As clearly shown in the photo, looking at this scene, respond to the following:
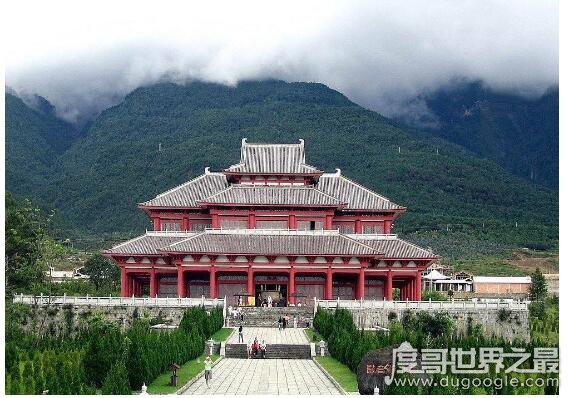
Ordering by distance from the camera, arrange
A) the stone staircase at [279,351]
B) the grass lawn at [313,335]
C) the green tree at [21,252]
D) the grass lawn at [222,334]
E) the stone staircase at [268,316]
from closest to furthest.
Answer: the stone staircase at [279,351]
the grass lawn at [313,335]
the grass lawn at [222,334]
the stone staircase at [268,316]
the green tree at [21,252]

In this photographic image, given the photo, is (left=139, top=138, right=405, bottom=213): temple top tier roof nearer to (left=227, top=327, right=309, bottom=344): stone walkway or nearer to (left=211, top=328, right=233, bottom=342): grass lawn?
(left=227, top=327, right=309, bottom=344): stone walkway

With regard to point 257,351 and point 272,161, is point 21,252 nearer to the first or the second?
point 272,161

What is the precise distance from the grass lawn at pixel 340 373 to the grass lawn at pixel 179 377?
4.40 meters

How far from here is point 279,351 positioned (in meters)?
34.0

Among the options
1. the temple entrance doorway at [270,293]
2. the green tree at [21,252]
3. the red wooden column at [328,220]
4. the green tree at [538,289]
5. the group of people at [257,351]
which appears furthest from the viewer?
the green tree at [538,289]

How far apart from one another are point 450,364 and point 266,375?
25.3ft

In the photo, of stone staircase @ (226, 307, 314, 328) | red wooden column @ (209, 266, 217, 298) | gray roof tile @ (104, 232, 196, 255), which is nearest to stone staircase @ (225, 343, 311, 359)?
stone staircase @ (226, 307, 314, 328)

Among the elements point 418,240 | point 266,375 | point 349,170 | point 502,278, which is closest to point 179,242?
point 266,375

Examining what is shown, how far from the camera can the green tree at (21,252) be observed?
5266 centimetres

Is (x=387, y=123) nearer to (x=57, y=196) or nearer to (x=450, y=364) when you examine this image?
(x=57, y=196)

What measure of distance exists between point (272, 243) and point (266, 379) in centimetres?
2169

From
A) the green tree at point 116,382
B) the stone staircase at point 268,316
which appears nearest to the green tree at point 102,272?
the stone staircase at point 268,316

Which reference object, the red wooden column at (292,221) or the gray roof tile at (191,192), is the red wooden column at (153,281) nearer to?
the gray roof tile at (191,192)

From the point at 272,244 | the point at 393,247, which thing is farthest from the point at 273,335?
the point at 393,247
